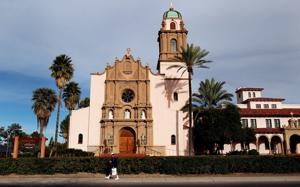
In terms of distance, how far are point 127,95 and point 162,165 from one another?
18.2 m

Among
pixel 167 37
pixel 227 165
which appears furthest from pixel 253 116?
pixel 227 165

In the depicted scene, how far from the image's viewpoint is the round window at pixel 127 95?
37875 millimetres

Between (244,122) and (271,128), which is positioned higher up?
(244,122)

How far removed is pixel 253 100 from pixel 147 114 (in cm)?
3026

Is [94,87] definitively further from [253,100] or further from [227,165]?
[253,100]

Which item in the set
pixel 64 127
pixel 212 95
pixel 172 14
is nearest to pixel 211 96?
pixel 212 95

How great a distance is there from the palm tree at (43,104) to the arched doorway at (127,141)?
12.5 meters

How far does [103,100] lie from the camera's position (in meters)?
37.1

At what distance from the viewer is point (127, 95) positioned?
38.0m

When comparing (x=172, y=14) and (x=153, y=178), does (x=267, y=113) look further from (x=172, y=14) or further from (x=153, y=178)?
(x=153, y=178)

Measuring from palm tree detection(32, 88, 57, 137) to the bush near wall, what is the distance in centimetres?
2001

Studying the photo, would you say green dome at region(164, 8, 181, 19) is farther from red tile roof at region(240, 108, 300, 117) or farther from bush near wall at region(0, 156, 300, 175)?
bush near wall at region(0, 156, 300, 175)

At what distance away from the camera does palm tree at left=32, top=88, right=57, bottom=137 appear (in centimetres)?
4034

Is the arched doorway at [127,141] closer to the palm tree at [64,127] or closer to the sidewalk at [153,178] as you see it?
the sidewalk at [153,178]
